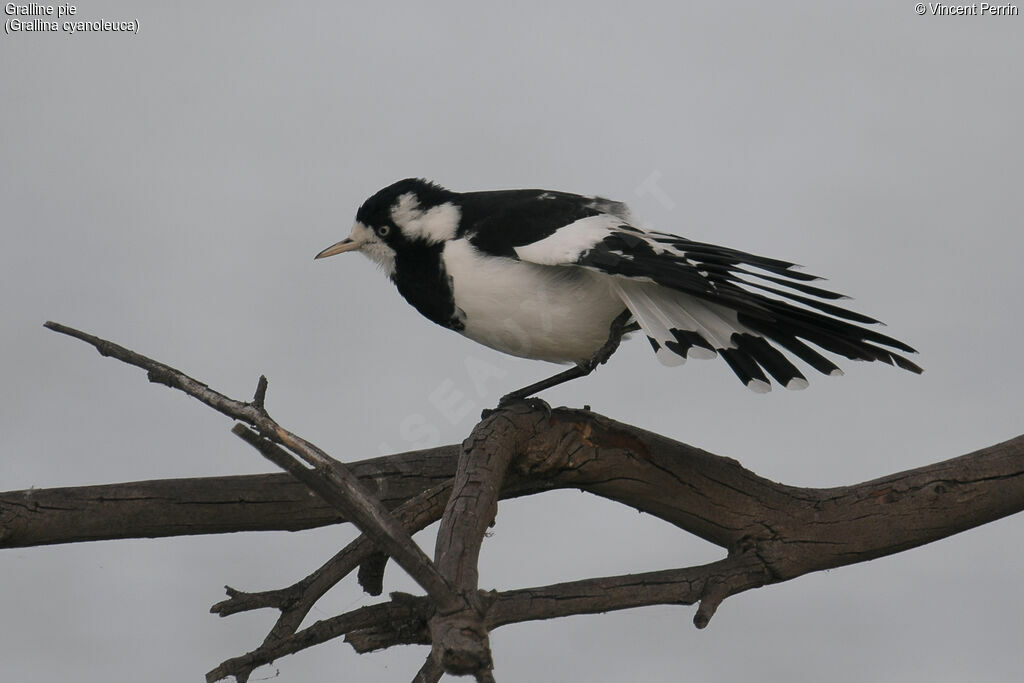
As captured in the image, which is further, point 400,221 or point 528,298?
point 400,221

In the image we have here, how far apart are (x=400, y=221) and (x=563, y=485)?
0.57 metres

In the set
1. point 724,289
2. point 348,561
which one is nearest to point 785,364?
point 724,289

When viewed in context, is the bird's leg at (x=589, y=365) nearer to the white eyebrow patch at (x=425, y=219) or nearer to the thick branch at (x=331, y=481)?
the white eyebrow patch at (x=425, y=219)

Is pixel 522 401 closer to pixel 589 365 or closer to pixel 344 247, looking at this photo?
pixel 589 365

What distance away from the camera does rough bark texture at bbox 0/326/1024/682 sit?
6.37 ft

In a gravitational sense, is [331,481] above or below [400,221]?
below

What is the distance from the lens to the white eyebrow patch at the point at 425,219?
2207 millimetres

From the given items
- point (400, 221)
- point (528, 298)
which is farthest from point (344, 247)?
point (528, 298)

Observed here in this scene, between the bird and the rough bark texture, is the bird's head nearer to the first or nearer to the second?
the bird

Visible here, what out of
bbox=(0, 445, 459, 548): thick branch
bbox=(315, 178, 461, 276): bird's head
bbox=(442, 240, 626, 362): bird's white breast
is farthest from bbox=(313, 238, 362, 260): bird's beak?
bbox=(0, 445, 459, 548): thick branch

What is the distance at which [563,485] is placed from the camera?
221 centimetres

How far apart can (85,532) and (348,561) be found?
Answer: 1.59 ft

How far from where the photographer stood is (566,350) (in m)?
2.20

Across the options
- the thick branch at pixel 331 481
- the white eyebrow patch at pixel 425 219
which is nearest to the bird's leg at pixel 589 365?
the white eyebrow patch at pixel 425 219
